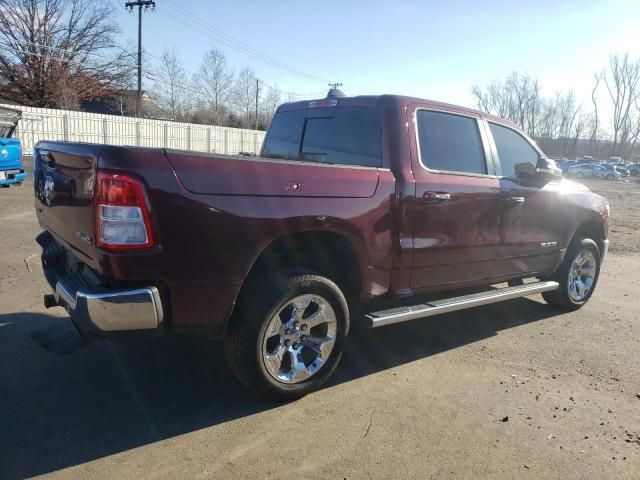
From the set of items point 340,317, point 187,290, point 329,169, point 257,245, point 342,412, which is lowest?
point 342,412

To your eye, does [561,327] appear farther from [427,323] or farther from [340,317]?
[340,317]

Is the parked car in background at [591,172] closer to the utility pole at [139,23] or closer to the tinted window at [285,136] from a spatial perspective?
the utility pole at [139,23]

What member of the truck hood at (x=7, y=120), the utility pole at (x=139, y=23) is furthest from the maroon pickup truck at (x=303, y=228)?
the utility pole at (x=139, y=23)

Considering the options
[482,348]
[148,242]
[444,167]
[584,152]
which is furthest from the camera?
[584,152]

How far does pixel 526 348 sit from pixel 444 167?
6.11 feet

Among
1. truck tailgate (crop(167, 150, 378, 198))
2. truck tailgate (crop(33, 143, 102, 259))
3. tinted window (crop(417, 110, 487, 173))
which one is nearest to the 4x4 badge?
truck tailgate (crop(33, 143, 102, 259))

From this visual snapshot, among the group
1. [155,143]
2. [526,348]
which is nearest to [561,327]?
[526,348]

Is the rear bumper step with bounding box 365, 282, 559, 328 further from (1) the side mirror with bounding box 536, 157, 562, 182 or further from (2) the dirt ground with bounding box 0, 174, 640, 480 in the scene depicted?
(1) the side mirror with bounding box 536, 157, 562, 182

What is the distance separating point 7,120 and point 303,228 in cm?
1284

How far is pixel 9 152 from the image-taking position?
40.7ft

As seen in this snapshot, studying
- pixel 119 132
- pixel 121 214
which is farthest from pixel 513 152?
pixel 119 132

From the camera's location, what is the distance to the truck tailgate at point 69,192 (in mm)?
2869

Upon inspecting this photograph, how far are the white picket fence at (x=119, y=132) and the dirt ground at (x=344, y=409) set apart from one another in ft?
61.3

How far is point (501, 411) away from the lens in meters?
3.56
